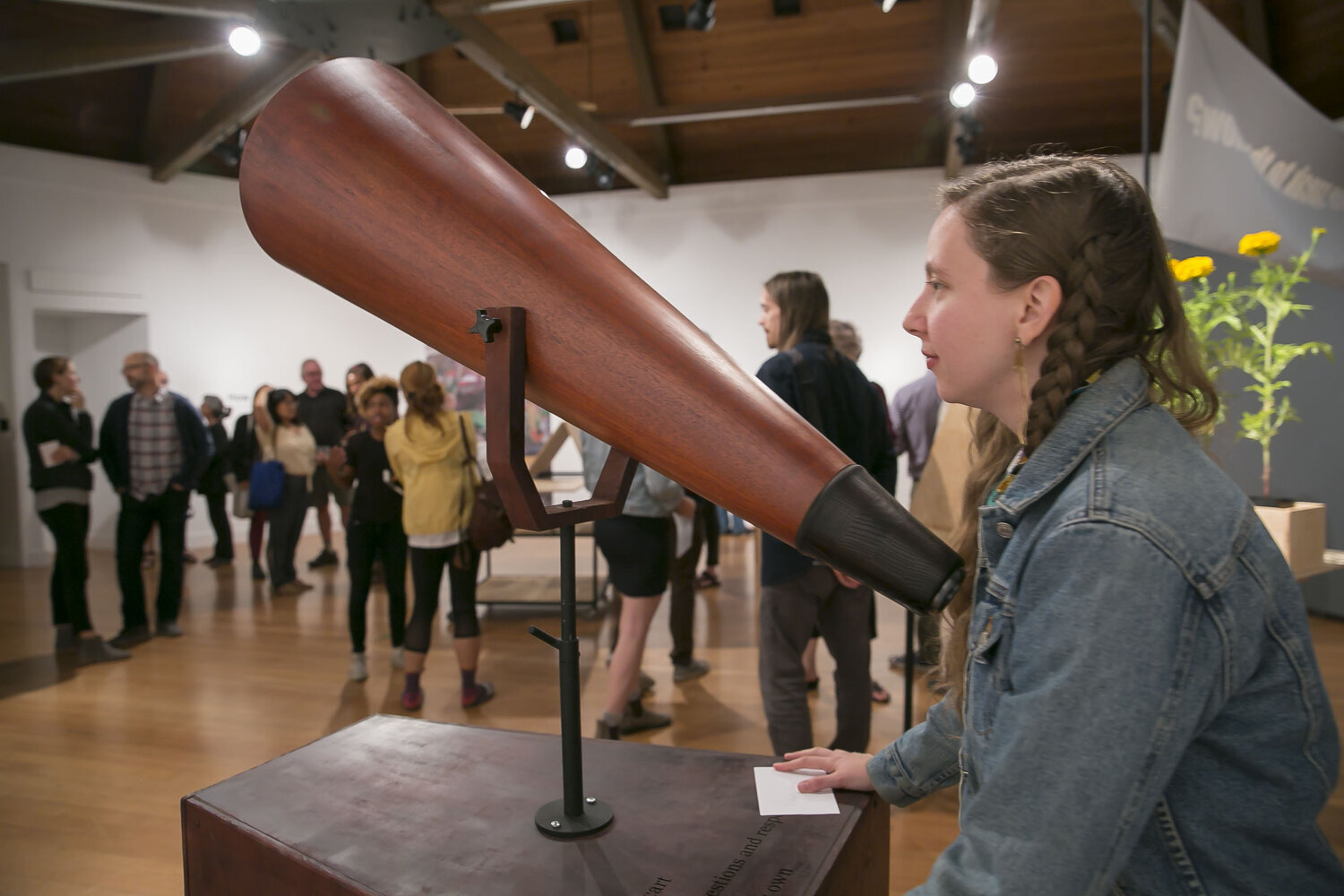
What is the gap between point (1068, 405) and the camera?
70cm

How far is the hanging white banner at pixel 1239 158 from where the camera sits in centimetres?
226

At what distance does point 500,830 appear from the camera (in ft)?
→ 2.90

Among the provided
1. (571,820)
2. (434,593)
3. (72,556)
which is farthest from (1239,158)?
(72,556)

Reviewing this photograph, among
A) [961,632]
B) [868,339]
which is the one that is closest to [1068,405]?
[961,632]

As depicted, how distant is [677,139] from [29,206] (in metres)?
5.95

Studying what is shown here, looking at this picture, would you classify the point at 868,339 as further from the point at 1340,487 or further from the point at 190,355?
the point at 190,355

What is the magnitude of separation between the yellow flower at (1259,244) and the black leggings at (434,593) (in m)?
2.93

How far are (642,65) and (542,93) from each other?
1.55m

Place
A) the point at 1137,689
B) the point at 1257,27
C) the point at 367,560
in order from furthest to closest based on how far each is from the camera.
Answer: the point at 1257,27 < the point at 367,560 < the point at 1137,689

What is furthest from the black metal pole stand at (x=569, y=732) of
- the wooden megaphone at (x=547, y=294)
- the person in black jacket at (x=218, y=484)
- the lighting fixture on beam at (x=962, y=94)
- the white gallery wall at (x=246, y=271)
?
the white gallery wall at (x=246, y=271)

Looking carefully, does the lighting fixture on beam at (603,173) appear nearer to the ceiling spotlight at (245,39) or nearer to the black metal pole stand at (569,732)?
the ceiling spotlight at (245,39)

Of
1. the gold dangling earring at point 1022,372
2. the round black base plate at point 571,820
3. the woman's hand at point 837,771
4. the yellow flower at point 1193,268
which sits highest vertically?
the yellow flower at point 1193,268

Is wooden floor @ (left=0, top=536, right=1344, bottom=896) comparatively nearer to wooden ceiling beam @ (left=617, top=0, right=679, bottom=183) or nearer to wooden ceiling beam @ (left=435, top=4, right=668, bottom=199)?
wooden ceiling beam @ (left=435, top=4, right=668, bottom=199)

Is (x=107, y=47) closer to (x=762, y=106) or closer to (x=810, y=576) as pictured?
(x=762, y=106)
